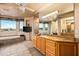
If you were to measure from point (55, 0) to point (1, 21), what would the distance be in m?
1.93

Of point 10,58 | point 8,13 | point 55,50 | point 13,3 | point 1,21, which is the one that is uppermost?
point 13,3

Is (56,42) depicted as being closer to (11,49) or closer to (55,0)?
(55,0)

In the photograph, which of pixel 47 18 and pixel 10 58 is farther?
pixel 47 18

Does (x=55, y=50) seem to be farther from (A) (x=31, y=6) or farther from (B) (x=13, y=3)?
(B) (x=13, y=3)

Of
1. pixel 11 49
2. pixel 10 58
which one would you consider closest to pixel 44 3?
pixel 10 58

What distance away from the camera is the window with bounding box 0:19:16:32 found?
14.3 ft

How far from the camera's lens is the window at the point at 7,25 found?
14.3 ft

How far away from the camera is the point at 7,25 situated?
172 inches

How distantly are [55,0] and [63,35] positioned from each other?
45.0 inches

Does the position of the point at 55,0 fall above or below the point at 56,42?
above

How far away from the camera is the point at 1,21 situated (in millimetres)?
4387

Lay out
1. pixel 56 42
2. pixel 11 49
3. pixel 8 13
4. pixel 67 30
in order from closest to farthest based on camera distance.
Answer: pixel 56 42
pixel 67 30
pixel 8 13
pixel 11 49

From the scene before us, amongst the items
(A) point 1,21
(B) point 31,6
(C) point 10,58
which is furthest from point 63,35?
(A) point 1,21

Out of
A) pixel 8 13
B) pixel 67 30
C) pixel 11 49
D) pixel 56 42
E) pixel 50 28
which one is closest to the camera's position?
pixel 56 42
